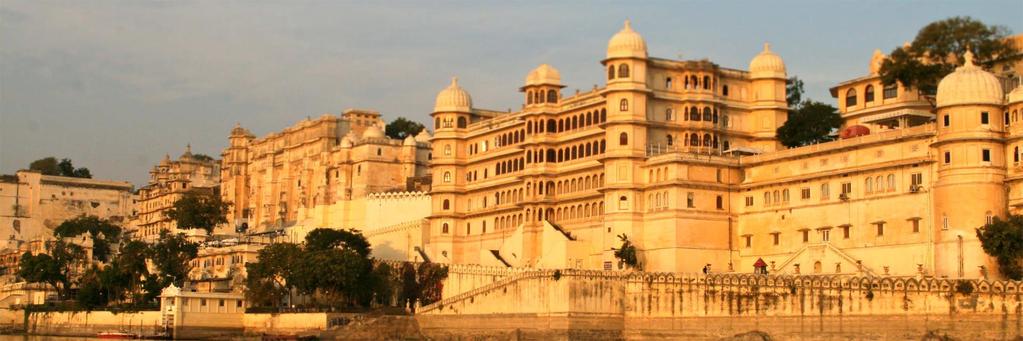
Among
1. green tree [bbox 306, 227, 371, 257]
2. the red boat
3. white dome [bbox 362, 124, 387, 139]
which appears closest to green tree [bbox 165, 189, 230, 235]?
white dome [bbox 362, 124, 387, 139]

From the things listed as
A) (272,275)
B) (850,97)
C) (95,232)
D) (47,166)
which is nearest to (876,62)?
(850,97)

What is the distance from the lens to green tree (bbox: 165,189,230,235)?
11694cm

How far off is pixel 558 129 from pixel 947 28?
21684 millimetres

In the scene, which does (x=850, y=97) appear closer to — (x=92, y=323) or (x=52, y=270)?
(x=92, y=323)

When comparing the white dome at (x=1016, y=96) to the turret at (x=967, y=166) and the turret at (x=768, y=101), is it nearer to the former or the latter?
the turret at (x=967, y=166)

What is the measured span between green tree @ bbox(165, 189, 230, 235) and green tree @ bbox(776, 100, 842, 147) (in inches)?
2122

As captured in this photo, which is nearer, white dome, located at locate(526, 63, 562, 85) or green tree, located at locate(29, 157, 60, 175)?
white dome, located at locate(526, 63, 562, 85)

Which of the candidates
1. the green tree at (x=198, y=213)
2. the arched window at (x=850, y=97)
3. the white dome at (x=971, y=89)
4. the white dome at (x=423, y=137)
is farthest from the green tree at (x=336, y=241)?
the white dome at (x=971, y=89)

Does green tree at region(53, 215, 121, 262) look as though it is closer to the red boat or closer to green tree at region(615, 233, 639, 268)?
the red boat

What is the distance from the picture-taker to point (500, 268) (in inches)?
2943

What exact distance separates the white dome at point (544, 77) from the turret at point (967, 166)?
26.0 meters

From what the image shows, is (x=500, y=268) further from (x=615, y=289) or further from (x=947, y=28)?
(x=947, y=28)

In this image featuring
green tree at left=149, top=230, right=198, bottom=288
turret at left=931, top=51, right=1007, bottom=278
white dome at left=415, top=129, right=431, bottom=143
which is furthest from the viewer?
white dome at left=415, top=129, right=431, bottom=143

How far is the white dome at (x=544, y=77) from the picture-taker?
8431cm
